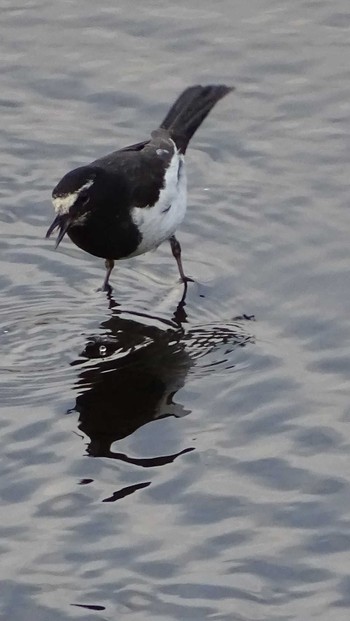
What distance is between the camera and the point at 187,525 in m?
5.83

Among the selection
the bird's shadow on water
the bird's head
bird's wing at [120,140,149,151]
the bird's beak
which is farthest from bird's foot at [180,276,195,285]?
bird's wing at [120,140,149,151]

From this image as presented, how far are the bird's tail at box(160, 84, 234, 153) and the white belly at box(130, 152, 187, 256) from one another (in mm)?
790

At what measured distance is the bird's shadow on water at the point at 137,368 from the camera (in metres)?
6.73

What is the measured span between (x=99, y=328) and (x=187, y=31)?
409 cm

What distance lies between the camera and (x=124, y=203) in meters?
8.07

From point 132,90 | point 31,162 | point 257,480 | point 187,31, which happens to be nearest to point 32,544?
point 257,480

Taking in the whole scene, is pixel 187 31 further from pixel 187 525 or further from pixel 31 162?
pixel 187 525

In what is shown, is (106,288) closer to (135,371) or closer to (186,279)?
(186,279)

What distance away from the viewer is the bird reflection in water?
6.73 m

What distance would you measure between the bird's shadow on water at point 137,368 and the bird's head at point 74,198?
23.1 inches

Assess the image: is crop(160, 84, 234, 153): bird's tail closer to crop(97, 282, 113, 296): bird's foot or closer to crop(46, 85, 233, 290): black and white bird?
crop(46, 85, 233, 290): black and white bird

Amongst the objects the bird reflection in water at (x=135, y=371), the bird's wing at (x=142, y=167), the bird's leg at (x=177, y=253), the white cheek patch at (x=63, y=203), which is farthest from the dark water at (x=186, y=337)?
the white cheek patch at (x=63, y=203)

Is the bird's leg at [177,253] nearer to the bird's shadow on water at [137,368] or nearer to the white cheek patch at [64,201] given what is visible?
the bird's shadow on water at [137,368]

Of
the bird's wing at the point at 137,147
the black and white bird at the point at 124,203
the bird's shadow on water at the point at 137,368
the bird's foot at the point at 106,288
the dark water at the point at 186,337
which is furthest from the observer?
the bird's wing at the point at 137,147
